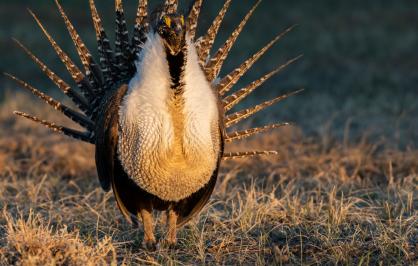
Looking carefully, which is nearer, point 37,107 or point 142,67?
point 142,67

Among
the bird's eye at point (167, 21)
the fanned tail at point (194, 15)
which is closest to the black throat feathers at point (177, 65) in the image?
the bird's eye at point (167, 21)

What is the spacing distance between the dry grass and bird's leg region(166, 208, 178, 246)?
0.18ft

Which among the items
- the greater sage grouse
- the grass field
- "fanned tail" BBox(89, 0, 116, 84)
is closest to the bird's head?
the greater sage grouse

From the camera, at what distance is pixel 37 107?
6.70 metres

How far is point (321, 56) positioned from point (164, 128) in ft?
22.6

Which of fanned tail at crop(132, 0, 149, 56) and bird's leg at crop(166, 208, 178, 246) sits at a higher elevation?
fanned tail at crop(132, 0, 149, 56)

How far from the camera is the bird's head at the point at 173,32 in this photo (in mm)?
3041

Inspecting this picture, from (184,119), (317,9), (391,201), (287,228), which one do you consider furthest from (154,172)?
(317,9)

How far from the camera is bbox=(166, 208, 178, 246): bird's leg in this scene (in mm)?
3443

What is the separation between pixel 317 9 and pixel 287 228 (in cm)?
1085

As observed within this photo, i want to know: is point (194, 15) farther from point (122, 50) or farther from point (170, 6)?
point (122, 50)

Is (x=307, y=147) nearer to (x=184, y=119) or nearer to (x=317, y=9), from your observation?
(x=184, y=119)

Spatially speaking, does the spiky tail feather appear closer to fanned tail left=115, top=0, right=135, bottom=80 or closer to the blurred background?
fanned tail left=115, top=0, right=135, bottom=80

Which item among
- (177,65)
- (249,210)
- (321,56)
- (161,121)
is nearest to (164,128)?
(161,121)
